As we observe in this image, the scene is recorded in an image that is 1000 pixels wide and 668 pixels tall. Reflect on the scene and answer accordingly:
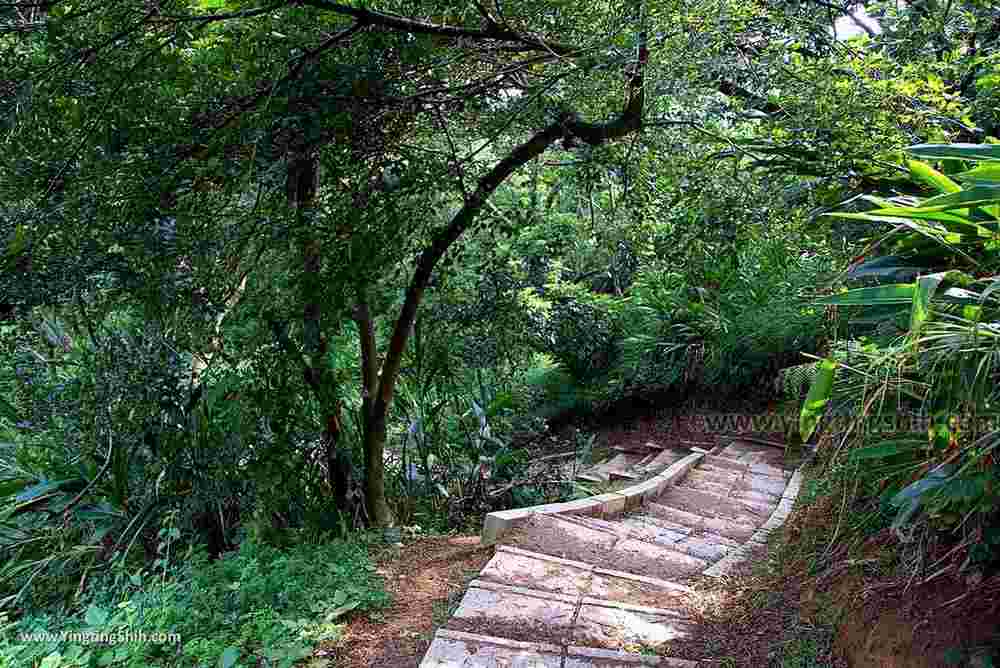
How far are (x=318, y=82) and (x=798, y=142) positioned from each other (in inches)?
78.3

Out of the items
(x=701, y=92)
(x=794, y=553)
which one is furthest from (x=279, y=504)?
(x=701, y=92)

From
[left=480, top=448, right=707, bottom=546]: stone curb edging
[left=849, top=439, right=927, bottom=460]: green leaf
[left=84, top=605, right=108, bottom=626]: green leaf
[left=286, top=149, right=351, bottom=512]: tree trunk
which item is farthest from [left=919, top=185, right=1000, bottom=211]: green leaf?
[left=84, top=605, right=108, bottom=626]: green leaf

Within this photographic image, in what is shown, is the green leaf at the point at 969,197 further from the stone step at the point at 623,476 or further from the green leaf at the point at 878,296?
the stone step at the point at 623,476

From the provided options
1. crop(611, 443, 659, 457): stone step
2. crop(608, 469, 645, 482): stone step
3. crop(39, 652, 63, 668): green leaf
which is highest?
crop(39, 652, 63, 668): green leaf

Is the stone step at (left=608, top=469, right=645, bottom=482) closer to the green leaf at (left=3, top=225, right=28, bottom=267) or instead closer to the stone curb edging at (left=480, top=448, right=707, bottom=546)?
the stone curb edging at (left=480, top=448, right=707, bottom=546)

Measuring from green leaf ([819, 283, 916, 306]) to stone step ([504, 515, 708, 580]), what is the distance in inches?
91.8

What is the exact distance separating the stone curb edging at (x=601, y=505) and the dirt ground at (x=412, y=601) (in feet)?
0.46

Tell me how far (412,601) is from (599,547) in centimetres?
124

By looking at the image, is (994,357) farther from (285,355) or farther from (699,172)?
(285,355)

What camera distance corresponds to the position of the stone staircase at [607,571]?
2.81 meters

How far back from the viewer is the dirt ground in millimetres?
2852

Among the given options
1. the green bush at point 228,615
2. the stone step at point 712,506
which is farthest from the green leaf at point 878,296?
the stone step at point 712,506

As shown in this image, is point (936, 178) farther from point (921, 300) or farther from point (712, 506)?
point (712, 506)

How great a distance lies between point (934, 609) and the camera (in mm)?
2109
